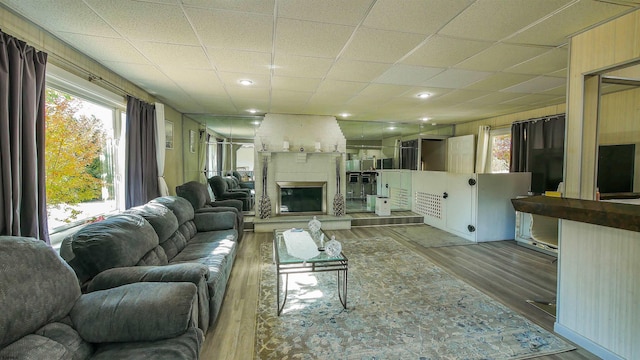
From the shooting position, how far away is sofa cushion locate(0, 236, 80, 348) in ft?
3.44

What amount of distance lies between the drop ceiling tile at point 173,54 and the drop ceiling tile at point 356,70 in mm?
1394

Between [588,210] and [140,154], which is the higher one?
[140,154]

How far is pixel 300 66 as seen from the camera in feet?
9.43

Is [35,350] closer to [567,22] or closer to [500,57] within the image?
[567,22]

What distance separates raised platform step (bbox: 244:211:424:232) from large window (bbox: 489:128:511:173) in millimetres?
2066

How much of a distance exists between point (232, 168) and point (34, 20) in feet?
13.2

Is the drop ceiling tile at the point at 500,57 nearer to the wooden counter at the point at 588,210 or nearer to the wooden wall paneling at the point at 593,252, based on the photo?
the wooden wall paneling at the point at 593,252

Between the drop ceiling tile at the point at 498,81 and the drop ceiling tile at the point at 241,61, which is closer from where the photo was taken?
the drop ceiling tile at the point at 241,61

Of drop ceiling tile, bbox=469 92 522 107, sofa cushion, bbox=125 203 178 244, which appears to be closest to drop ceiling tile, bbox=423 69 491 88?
drop ceiling tile, bbox=469 92 522 107

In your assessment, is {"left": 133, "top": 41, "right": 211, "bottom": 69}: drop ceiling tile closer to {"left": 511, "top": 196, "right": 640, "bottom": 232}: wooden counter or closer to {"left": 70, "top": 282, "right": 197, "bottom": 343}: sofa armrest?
{"left": 70, "top": 282, "right": 197, "bottom": 343}: sofa armrest

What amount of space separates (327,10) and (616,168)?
4375mm

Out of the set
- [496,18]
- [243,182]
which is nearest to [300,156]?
[243,182]

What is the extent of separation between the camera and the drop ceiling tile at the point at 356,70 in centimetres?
281

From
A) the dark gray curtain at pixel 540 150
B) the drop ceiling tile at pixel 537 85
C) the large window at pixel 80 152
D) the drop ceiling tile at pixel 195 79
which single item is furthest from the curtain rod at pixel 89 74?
the dark gray curtain at pixel 540 150
